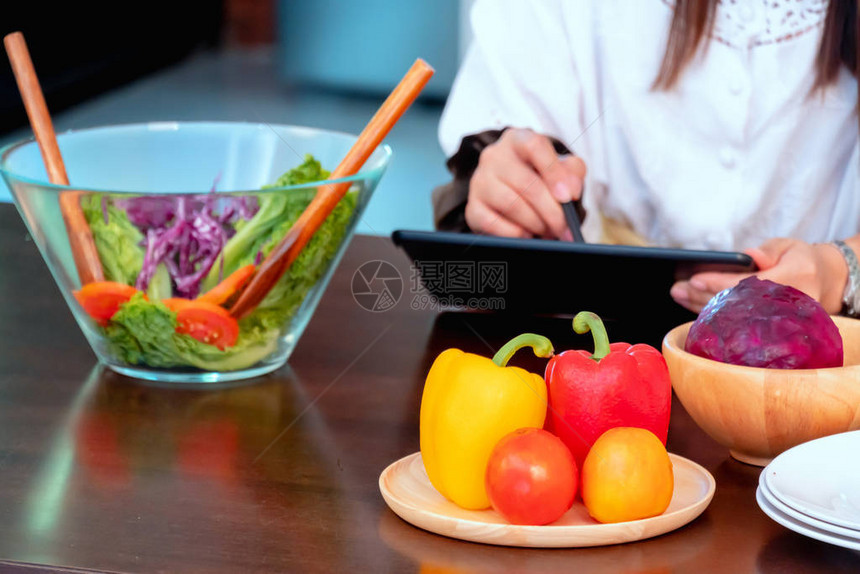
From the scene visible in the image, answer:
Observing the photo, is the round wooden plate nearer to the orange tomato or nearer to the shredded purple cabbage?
the orange tomato

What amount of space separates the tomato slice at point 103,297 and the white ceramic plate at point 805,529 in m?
0.53

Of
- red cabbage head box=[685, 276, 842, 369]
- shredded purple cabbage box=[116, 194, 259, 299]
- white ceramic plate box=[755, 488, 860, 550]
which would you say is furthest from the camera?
shredded purple cabbage box=[116, 194, 259, 299]

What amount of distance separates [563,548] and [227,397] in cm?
36

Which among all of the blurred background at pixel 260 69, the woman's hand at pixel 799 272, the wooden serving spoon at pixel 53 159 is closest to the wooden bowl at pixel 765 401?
the woman's hand at pixel 799 272

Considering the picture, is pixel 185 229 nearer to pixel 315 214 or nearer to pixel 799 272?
pixel 315 214

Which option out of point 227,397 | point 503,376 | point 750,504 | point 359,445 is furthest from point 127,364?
point 750,504

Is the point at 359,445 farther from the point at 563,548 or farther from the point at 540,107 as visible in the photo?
the point at 540,107

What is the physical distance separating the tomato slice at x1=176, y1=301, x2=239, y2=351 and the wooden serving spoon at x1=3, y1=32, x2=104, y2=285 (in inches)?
3.2

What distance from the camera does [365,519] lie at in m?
0.62

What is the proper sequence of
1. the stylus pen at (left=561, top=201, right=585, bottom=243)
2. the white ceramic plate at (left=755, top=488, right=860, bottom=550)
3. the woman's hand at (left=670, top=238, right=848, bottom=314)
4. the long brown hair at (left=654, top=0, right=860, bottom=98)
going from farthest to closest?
the long brown hair at (left=654, top=0, right=860, bottom=98)
the stylus pen at (left=561, top=201, right=585, bottom=243)
the woman's hand at (left=670, top=238, right=848, bottom=314)
the white ceramic plate at (left=755, top=488, right=860, bottom=550)

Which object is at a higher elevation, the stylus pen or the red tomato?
the red tomato

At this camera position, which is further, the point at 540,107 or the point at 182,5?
the point at 182,5

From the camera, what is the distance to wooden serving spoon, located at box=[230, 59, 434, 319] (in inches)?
33.2

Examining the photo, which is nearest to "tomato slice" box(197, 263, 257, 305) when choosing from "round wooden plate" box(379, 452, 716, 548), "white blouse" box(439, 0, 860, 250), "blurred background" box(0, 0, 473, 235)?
"round wooden plate" box(379, 452, 716, 548)
